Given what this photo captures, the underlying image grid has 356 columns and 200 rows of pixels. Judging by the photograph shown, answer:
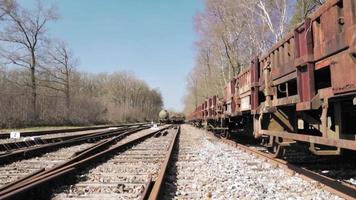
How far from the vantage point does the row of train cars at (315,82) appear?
4.70 m

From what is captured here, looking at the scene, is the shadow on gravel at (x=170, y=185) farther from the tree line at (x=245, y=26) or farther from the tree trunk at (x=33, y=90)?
the tree trunk at (x=33, y=90)

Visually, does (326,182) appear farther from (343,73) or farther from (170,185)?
(170,185)

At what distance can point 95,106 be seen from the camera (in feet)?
197

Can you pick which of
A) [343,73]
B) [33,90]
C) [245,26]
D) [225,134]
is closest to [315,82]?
[343,73]

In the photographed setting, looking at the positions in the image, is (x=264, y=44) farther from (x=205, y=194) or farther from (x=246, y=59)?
(x=205, y=194)

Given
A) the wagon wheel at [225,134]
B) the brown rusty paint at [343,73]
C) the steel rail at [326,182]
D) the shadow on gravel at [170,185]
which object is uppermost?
the brown rusty paint at [343,73]

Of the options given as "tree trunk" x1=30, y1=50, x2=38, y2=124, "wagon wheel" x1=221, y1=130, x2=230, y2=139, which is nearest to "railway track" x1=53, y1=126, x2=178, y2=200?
"wagon wheel" x1=221, y1=130, x2=230, y2=139

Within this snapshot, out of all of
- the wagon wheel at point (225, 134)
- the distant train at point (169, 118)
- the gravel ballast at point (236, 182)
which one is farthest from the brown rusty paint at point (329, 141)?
the distant train at point (169, 118)

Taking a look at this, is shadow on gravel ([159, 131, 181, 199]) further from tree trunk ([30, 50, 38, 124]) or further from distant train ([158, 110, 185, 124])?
distant train ([158, 110, 185, 124])

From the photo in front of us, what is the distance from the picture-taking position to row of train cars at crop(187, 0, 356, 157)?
4703mm

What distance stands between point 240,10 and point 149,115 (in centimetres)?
7747

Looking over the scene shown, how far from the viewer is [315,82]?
19.8 ft

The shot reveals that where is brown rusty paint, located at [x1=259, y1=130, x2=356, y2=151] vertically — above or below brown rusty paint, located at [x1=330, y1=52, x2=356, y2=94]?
below

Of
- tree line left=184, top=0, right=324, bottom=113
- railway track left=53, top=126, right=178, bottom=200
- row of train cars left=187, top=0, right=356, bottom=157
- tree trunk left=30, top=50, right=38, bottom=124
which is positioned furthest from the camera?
tree trunk left=30, top=50, right=38, bottom=124
